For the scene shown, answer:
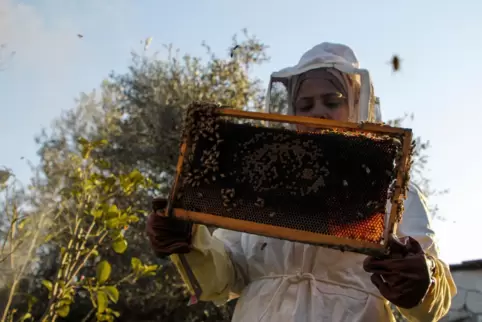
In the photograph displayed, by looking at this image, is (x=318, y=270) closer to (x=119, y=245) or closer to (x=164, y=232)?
(x=164, y=232)

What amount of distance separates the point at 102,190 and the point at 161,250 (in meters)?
2.58

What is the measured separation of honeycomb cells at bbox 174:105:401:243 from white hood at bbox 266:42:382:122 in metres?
0.59

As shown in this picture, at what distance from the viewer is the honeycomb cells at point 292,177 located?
6.45ft

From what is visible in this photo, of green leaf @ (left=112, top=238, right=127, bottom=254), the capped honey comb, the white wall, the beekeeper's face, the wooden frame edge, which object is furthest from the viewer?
the white wall

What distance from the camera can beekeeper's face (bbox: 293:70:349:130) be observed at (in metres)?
2.61

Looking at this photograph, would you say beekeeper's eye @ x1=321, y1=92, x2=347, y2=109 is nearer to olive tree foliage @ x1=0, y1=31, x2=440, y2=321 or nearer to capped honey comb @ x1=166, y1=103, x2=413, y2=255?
capped honey comb @ x1=166, y1=103, x2=413, y2=255

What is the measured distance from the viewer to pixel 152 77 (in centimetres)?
1303

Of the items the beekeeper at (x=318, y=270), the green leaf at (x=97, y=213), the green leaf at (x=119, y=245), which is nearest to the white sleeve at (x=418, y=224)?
the beekeeper at (x=318, y=270)

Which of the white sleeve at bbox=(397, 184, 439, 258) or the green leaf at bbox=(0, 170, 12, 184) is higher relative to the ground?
the green leaf at bbox=(0, 170, 12, 184)

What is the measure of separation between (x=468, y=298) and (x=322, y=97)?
1004cm

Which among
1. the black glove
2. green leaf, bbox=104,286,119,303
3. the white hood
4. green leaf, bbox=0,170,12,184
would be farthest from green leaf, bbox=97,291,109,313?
the white hood

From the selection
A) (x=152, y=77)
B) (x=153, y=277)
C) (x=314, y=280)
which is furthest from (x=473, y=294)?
(x=314, y=280)

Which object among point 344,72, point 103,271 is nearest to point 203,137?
point 344,72

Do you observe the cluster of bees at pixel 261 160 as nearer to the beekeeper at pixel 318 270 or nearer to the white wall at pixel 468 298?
the beekeeper at pixel 318 270
